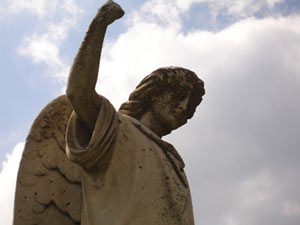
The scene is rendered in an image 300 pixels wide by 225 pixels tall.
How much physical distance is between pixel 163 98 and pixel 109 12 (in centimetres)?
123

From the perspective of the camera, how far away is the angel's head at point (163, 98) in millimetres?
4887

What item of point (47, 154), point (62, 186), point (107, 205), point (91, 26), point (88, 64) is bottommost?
point (107, 205)

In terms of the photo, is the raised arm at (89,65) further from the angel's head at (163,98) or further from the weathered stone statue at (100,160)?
the angel's head at (163,98)

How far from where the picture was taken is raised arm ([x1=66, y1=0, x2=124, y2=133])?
3943mm

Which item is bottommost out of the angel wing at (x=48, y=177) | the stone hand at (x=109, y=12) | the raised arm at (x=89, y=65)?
the angel wing at (x=48, y=177)

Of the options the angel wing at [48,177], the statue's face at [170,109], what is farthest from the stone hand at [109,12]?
the statue's face at [170,109]

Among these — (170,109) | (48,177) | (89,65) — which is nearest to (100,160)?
(48,177)

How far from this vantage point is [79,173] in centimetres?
442

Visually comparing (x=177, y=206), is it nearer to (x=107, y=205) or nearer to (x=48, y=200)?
(x=107, y=205)

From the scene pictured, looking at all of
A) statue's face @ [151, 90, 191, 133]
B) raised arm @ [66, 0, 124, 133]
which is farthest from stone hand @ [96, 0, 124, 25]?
statue's face @ [151, 90, 191, 133]

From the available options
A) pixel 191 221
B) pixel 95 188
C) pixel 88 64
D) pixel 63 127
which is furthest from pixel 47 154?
pixel 191 221

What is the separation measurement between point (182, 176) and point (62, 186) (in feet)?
3.70

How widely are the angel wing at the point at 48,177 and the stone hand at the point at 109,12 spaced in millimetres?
984

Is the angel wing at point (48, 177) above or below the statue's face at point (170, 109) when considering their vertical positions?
below
